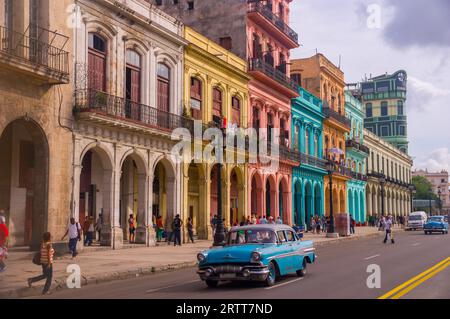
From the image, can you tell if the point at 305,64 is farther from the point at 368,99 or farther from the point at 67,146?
the point at 368,99

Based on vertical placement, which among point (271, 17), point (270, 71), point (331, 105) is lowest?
point (270, 71)

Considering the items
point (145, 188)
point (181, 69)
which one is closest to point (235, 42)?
point (181, 69)

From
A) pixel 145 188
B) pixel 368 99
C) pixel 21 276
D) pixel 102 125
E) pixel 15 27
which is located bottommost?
pixel 21 276

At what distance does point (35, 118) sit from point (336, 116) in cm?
3757

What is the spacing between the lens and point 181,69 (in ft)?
97.0

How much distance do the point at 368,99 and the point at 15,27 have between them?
9831 centimetres

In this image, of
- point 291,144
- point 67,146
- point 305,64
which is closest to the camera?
point 67,146

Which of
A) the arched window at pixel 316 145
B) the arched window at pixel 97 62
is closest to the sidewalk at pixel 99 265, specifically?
the arched window at pixel 97 62

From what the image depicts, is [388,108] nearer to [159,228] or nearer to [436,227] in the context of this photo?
[436,227]

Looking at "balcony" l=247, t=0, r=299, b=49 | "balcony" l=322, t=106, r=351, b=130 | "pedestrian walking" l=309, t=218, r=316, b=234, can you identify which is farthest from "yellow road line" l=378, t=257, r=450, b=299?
"balcony" l=322, t=106, r=351, b=130

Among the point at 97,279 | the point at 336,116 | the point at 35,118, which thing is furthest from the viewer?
the point at 336,116

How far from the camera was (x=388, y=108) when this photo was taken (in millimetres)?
108750

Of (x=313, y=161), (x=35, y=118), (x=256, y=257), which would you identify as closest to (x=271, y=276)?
(x=256, y=257)

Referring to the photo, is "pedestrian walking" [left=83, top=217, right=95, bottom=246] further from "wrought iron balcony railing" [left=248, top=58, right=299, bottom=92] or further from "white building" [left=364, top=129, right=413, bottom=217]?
"white building" [left=364, top=129, right=413, bottom=217]
